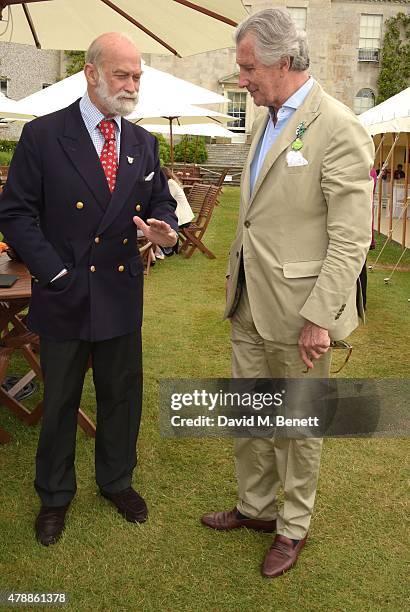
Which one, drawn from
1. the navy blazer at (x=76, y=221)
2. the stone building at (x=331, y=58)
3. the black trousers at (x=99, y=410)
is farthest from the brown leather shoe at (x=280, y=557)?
the stone building at (x=331, y=58)

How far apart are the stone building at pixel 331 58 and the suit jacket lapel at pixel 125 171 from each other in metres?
39.1

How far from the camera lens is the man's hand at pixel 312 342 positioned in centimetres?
275

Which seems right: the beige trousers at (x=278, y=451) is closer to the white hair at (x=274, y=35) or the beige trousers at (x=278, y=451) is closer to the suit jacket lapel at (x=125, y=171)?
the suit jacket lapel at (x=125, y=171)

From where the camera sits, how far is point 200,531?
3.42 meters

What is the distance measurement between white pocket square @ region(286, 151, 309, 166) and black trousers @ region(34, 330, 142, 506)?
1.16 m

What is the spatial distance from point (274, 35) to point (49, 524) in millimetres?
2384

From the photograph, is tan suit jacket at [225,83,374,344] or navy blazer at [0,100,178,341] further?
navy blazer at [0,100,178,341]

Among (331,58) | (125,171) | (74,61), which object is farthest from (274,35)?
(331,58)

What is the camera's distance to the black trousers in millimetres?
3180

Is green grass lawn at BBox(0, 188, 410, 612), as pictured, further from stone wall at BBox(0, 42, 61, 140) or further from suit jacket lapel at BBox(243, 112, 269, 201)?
stone wall at BBox(0, 42, 61, 140)

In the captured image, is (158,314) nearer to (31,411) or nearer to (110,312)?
(31,411)

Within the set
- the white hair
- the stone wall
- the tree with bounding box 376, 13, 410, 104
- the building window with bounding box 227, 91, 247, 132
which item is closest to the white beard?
the white hair

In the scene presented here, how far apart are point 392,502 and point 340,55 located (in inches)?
1692

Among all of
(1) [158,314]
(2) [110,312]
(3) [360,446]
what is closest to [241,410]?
(2) [110,312]
